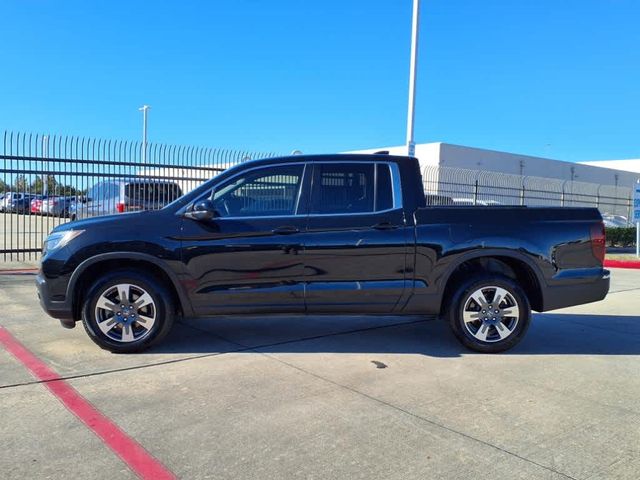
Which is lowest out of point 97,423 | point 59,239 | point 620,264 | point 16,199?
point 97,423

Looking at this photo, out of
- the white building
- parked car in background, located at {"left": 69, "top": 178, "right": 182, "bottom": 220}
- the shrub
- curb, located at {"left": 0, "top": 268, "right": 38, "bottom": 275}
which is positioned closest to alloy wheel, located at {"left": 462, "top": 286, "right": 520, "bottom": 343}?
parked car in background, located at {"left": 69, "top": 178, "right": 182, "bottom": 220}

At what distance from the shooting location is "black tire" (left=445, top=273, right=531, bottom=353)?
18.1 ft

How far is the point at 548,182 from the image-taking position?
2352 centimetres

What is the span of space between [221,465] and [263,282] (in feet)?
7.45

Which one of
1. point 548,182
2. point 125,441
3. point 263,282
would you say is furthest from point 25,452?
point 548,182

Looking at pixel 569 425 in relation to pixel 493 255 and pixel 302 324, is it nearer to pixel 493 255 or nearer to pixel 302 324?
pixel 493 255

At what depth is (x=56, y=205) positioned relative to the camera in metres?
12.3

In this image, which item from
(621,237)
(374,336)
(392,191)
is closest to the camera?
(392,191)

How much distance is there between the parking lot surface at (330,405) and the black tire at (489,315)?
20cm

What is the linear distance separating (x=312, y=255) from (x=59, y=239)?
238cm

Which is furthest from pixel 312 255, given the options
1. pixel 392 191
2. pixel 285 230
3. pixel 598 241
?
pixel 598 241

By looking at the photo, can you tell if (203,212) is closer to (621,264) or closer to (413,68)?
(413,68)

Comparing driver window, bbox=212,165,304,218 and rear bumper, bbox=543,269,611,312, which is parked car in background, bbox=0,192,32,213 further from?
rear bumper, bbox=543,269,611,312

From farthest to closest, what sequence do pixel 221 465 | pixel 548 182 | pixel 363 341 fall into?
1. pixel 548 182
2. pixel 363 341
3. pixel 221 465
